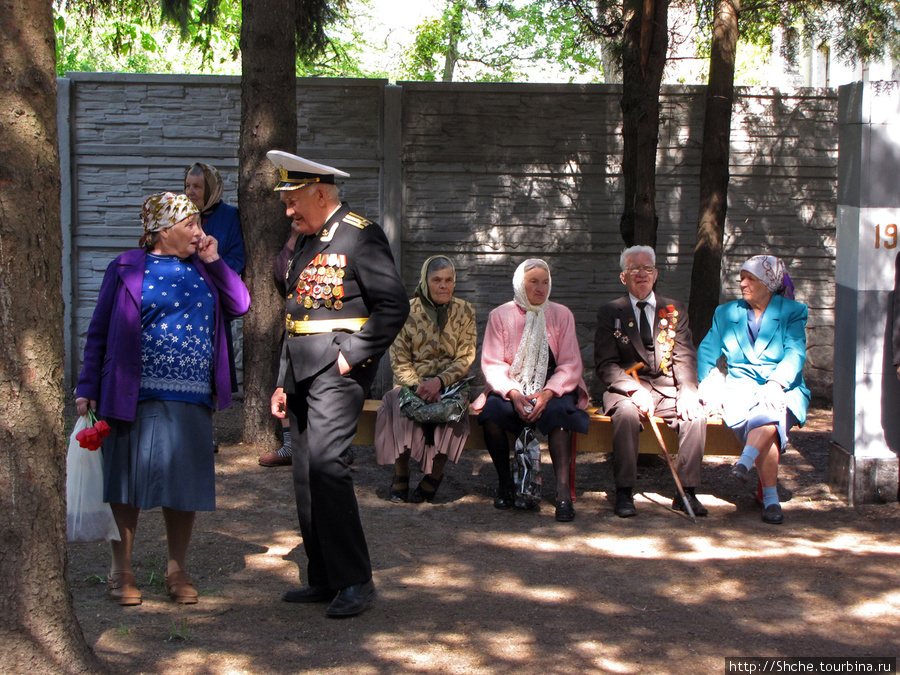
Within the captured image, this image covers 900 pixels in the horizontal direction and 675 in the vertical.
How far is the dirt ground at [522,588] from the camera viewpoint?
3.58m

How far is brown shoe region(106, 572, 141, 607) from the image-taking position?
405cm

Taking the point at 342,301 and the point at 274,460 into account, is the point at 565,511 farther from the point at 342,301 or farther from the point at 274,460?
the point at 342,301

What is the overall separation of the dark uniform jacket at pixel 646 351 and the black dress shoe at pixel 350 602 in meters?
2.42

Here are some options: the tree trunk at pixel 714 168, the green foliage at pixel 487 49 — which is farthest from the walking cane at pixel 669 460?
the green foliage at pixel 487 49

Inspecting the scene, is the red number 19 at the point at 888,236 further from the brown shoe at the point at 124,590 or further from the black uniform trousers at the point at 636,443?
the brown shoe at the point at 124,590

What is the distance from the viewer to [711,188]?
7.60 metres

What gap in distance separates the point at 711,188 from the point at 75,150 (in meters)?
5.38

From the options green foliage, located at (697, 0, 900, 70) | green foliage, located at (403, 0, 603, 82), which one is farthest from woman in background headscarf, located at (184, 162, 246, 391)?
green foliage, located at (403, 0, 603, 82)

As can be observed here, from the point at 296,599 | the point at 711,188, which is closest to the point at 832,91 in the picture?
the point at 711,188

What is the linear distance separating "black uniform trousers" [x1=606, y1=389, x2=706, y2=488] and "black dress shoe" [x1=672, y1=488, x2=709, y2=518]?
0.07m

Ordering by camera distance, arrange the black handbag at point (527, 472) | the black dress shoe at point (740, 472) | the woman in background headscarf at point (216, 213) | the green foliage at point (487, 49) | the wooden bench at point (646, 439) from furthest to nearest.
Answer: the green foliage at point (487, 49), the woman in background headscarf at point (216, 213), the wooden bench at point (646, 439), the black handbag at point (527, 472), the black dress shoe at point (740, 472)

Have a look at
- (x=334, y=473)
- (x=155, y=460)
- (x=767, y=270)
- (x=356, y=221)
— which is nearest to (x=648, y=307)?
(x=767, y=270)

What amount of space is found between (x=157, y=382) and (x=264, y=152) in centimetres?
305

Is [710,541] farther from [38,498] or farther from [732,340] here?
[38,498]
